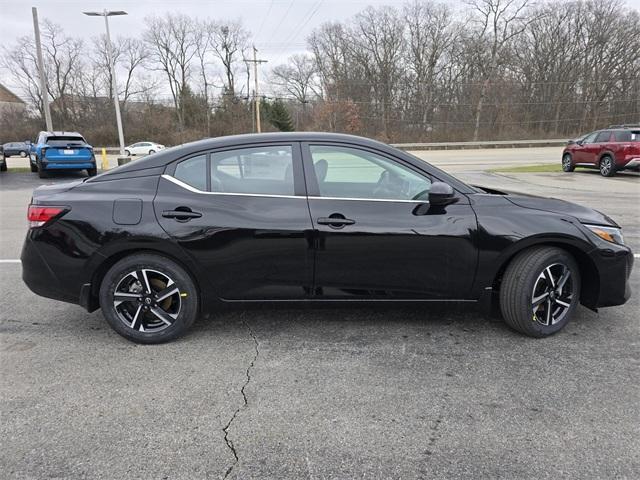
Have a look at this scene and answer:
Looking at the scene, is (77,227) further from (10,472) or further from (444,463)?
(444,463)

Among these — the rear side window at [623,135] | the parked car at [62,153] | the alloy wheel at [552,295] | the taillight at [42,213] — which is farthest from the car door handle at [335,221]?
the rear side window at [623,135]

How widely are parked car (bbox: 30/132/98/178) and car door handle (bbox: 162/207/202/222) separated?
15.3 meters

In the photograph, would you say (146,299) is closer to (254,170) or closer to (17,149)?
(254,170)

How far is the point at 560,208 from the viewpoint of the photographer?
3.56 metres

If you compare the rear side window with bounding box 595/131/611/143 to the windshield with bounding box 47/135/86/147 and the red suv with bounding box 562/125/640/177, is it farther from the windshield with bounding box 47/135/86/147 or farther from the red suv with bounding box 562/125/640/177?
the windshield with bounding box 47/135/86/147

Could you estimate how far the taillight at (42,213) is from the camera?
3453 mm

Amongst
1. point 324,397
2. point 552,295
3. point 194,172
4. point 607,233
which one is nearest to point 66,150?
point 194,172

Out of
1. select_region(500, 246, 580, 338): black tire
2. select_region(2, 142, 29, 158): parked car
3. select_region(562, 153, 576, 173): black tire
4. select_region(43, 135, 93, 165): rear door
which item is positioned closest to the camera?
select_region(500, 246, 580, 338): black tire

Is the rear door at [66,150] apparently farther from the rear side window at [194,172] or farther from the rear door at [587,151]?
the rear door at [587,151]

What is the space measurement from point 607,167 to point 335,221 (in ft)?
54.5

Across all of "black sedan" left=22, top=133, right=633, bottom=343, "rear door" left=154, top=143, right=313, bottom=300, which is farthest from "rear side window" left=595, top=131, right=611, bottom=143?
"rear door" left=154, top=143, right=313, bottom=300

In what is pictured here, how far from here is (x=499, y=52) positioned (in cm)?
5319

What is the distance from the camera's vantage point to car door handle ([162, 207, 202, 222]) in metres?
3.39

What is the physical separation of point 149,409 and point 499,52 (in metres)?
59.2
